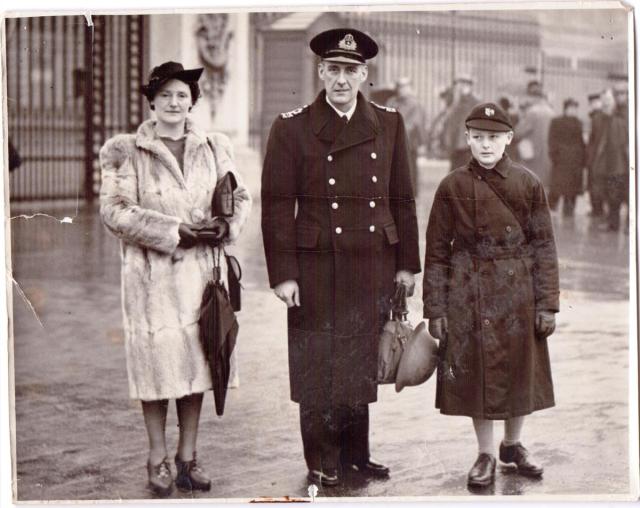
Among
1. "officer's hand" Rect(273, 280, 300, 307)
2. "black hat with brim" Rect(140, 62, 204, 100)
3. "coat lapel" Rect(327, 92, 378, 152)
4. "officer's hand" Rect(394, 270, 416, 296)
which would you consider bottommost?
"officer's hand" Rect(273, 280, 300, 307)

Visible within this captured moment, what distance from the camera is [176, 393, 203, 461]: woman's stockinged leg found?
20.2ft

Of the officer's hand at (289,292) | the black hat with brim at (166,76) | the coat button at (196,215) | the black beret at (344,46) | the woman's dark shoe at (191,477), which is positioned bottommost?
the woman's dark shoe at (191,477)

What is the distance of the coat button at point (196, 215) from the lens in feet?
19.8

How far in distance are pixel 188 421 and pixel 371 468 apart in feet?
3.16

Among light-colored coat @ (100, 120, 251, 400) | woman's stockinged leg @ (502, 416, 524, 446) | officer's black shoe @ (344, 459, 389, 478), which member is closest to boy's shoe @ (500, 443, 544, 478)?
woman's stockinged leg @ (502, 416, 524, 446)

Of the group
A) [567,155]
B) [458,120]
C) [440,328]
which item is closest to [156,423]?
[440,328]

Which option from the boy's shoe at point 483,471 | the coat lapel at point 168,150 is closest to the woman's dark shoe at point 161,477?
the coat lapel at point 168,150

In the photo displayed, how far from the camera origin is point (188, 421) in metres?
6.20

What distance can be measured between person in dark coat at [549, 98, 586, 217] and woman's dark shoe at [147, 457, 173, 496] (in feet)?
8.45

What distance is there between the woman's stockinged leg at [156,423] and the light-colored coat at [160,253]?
13 centimetres

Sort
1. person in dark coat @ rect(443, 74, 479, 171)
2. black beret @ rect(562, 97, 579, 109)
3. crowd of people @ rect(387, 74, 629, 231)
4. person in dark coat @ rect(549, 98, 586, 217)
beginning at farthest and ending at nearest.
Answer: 1. black beret @ rect(562, 97, 579, 109)
2. person in dark coat @ rect(549, 98, 586, 217)
3. crowd of people @ rect(387, 74, 629, 231)
4. person in dark coat @ rect(443, 74, 479, 171)

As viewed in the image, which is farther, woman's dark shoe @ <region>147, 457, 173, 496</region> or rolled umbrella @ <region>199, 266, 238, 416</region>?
woman's dark shoe @ <region>147, 457, 173, 496</region>

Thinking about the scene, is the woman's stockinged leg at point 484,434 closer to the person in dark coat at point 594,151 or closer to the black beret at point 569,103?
the person in dark coat at point 594,151

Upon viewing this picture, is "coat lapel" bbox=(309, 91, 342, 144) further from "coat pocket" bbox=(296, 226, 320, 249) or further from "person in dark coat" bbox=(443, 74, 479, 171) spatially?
"person in dark coat" bbox=(443, 74, 479, 171)
